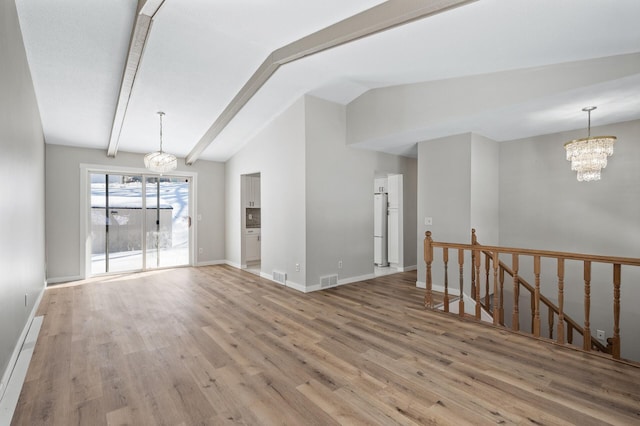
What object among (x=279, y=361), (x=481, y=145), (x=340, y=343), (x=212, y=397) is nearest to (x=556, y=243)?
(x=481, y=145)

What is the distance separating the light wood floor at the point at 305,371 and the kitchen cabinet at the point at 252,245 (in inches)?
139

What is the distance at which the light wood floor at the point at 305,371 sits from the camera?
1933mm

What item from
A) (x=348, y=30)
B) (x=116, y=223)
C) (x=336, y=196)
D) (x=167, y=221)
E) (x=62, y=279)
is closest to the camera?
(x=348, y=30)

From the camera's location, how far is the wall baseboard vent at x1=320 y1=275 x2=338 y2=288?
5.09 metres

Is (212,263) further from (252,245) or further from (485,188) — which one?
(485,188)

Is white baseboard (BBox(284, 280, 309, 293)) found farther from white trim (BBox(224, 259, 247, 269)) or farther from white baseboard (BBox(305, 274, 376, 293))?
white trim (BBox(224, 259, 247, 269))

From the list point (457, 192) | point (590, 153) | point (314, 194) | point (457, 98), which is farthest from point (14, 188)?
point (590, 153)

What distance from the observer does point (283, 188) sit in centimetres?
546

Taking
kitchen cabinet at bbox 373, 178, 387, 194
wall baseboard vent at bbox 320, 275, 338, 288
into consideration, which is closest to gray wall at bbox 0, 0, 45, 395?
wall baseboard vent at bbox 320, 275, 338, 288

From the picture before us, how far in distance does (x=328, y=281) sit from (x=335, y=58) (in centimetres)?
340

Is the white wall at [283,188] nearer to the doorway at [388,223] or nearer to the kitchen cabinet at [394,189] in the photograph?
the doorway at [388,223]

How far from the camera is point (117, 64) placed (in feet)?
12.1

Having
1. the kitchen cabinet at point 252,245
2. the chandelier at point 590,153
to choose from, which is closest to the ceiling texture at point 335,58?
the chandelier at point 590,153

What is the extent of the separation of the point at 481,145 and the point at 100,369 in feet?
18.3
